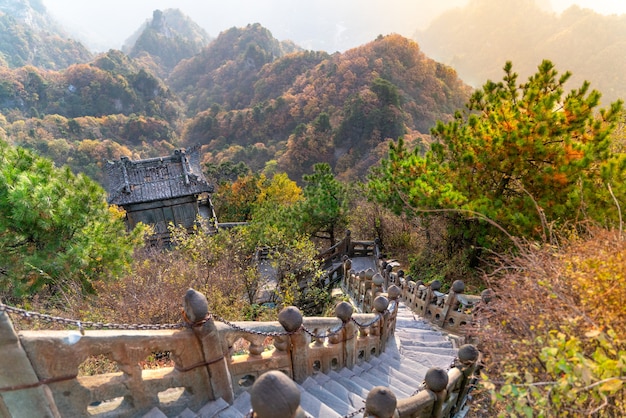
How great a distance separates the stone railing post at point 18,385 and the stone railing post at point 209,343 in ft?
4.10

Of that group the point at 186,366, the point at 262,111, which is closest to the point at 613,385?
the point at 186,366

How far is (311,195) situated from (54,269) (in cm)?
984

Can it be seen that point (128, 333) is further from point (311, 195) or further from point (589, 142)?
point (311, 195)

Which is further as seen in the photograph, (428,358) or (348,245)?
(348,245)

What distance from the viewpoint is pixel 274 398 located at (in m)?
2.28

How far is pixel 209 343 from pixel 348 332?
229 cm

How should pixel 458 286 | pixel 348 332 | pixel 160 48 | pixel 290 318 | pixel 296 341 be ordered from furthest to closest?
pixel 160 48, pixel 458 286, pixel 348 332, pixel 296 341, pixel 290 318

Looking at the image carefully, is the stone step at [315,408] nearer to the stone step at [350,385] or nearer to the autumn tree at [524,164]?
the stone step at [350,385]

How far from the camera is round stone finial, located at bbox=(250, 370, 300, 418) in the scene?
2.27 m

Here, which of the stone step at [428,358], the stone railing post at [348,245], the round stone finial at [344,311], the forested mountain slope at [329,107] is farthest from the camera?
the forested mountain slope at [329,107]

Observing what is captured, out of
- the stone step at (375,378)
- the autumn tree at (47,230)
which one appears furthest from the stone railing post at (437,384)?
the autumn tree at (47,230)

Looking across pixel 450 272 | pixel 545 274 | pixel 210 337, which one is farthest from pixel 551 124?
pixel 210 337

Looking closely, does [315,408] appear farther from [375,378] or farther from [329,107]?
[329,107]

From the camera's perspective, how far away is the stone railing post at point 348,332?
5.05 meters
